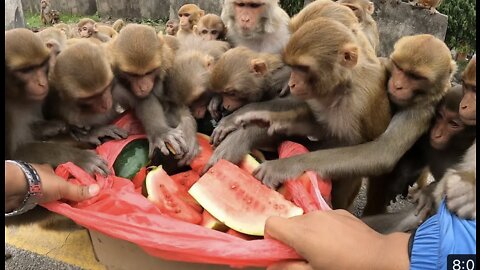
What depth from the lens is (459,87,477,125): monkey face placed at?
7.79 feet

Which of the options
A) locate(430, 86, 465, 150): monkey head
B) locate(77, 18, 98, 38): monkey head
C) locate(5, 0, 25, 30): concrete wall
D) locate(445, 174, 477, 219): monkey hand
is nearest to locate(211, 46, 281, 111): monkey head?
locate(430, 86, 465, 150): monkey head

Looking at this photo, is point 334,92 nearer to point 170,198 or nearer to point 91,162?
point 170,198

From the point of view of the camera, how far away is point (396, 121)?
2.64 metres

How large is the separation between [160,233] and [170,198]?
0.37 meters

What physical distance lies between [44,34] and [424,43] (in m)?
2.64

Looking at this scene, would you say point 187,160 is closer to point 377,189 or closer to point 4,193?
point 4,193

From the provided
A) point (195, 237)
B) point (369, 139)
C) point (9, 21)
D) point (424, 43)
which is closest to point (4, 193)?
point (195, 237)

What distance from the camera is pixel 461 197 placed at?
80.5 inches

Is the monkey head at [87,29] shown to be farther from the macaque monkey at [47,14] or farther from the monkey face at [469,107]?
the macaque monkey at [47,14]

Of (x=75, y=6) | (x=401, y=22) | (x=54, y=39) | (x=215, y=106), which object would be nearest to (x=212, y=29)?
(x=54, y=39)

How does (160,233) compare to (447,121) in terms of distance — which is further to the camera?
(447,121)

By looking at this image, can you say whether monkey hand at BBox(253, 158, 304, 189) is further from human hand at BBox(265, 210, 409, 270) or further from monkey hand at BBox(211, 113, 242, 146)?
human hand at BBox(265, 210, 409, 270)

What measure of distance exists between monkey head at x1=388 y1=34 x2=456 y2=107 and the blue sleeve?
913mm

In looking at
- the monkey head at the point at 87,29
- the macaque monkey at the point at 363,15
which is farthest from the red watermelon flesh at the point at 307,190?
the monkey head at the point at 87,29
